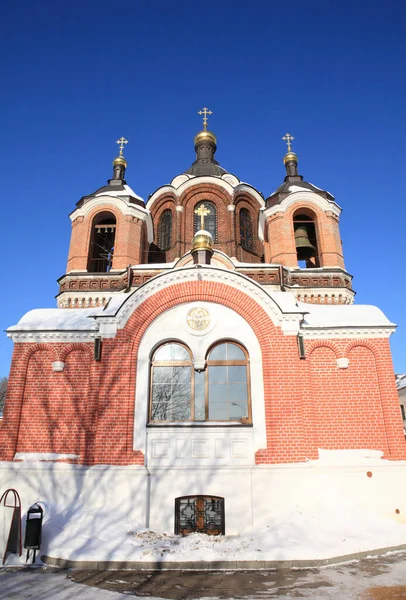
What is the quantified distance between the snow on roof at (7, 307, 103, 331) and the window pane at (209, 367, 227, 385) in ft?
9.59

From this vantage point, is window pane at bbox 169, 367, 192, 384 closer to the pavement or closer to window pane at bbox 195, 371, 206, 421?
window pane at bbox 195, 371, 206, 421

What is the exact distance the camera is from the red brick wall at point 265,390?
358 inches

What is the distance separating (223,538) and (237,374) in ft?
10.9

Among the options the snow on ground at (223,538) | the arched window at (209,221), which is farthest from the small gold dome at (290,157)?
the snow on ground at (223,538)

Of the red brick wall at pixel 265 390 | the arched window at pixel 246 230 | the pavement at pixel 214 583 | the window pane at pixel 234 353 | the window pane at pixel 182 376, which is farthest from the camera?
the arched window at pixel 246 230

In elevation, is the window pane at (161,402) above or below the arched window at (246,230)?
below

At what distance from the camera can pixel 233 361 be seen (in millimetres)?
9883

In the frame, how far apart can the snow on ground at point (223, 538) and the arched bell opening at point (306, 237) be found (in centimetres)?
1169

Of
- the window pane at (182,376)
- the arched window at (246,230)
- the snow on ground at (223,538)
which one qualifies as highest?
the arched window at (246,230)

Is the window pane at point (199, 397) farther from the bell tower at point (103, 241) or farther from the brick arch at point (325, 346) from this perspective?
the bell tower at point (103, 241)

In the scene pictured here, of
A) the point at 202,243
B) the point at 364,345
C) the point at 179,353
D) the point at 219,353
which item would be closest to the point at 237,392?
the point at 219,353

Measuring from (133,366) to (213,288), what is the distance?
103 inches

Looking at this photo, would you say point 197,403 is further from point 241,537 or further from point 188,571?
point 188,571

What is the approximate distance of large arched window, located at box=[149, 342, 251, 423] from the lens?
9.46 meters
